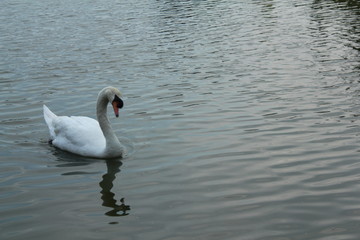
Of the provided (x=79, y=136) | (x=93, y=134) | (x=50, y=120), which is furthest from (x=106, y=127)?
(x=50, y=120)

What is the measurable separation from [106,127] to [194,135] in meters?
1.81

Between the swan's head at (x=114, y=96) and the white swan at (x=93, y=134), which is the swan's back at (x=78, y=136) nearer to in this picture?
the white swan at (x=93, y=134)

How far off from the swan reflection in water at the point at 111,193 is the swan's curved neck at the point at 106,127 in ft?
0.88

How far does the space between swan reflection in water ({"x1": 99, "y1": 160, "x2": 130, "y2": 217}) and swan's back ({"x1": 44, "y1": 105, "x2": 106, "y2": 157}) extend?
0.46 metres

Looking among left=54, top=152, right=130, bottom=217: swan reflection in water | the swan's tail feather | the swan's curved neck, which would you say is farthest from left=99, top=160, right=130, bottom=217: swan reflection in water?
the swan's tail feather

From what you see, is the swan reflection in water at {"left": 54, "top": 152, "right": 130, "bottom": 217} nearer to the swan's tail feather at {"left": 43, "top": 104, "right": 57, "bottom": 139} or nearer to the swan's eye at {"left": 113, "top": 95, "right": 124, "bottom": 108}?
the swan's tail feather at {"left": 43, "top": 104, "right": 57, "bottom": 139}

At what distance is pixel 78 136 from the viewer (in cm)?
1098

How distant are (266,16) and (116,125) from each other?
17073 millimetres

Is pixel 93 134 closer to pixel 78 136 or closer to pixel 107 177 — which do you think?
pixel 78 136

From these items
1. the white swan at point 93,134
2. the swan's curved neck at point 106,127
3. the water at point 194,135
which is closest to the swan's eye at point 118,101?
the white swan at point 93,134

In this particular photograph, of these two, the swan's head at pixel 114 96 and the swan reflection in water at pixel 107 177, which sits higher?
the swan's head at pixel 114 96

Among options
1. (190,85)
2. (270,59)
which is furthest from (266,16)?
(190,85)

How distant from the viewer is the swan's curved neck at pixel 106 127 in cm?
1049

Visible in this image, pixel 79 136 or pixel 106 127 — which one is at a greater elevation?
pixel 106 127
